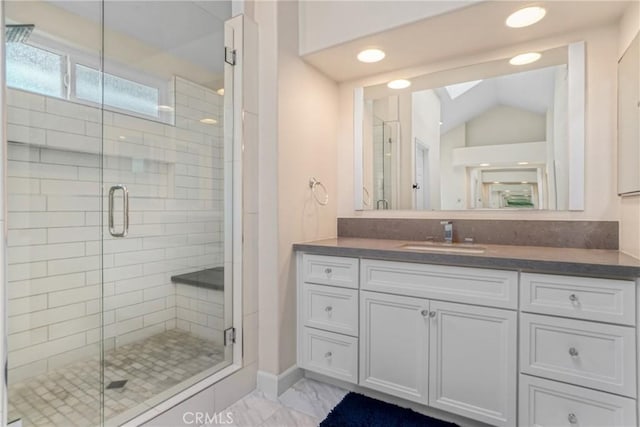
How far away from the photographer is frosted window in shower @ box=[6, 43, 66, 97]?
62.7 inches

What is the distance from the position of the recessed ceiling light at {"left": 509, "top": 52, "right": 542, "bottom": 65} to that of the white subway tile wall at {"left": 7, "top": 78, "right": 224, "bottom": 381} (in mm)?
1820

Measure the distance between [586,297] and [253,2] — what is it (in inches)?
87.5

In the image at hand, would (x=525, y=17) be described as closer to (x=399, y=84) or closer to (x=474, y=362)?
(x=399, y=84)

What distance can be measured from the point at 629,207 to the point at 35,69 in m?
3.05

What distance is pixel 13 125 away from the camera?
165 cm

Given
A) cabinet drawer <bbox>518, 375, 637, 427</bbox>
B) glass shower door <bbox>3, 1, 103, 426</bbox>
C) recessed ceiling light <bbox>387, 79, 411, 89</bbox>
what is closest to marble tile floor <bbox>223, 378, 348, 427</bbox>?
glass shower door <bbox>3, 1, 103, 426</bbox>

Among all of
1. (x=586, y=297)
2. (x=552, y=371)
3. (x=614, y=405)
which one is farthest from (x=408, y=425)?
(x=586, y=297)

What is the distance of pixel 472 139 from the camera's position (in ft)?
6.93

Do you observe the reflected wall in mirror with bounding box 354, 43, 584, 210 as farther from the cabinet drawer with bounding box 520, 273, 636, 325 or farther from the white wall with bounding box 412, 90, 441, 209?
the cabinet drawer with bounding box 520, 273, 636, 325

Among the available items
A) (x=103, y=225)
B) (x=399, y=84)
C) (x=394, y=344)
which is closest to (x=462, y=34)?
(x=399, y=84)

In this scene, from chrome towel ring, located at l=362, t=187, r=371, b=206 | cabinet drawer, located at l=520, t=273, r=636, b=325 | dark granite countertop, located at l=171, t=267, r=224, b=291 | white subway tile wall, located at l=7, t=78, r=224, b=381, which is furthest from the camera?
chrome towel ring, located at l=362, t=187, r=371, b=206

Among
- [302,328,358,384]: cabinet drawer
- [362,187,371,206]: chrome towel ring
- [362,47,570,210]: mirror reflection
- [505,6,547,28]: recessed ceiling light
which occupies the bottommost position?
[302,328,358,384]: cabinet drawer

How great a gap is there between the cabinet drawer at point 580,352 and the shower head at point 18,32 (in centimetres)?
251

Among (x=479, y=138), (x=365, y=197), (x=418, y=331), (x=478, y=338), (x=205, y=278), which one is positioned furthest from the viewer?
(x=365, y=197)
